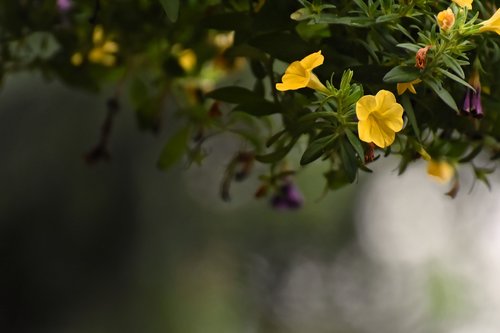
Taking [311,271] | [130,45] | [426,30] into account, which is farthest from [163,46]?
[311,271]

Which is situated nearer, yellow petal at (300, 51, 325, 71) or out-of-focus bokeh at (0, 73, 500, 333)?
yellow petal at (300, 51, 325, 71)

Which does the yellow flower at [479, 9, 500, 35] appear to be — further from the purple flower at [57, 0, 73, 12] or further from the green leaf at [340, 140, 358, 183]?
the purple flower at [57, 0, 73, 12]

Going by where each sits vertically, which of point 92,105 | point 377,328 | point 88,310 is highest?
point 92,105

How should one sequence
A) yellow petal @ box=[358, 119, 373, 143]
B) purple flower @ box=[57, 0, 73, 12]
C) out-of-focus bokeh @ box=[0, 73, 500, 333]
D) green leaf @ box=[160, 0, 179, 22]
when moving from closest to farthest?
1. yellow petal @ box=[358, 119, 373, 143]
2. green leaf @ box=[160, 0, 179, 22]
3. purple flower @ box=[57, 0, 73, 12]
4. out-of-focus bokeh @ box=[0, 73, 500, 333]

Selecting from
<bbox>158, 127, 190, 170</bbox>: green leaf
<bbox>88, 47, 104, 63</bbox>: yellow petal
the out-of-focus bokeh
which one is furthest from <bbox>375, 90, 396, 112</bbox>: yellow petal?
the out-of-focus bokeh

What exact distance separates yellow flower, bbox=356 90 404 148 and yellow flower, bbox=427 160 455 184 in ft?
0.62

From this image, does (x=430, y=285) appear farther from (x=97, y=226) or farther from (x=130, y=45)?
(x=130, y=45)

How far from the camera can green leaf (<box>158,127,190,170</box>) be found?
1004 mm

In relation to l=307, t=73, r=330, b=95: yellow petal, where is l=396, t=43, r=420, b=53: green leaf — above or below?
above

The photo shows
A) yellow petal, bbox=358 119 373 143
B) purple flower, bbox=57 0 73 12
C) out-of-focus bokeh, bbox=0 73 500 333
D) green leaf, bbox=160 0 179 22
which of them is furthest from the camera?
out-of-focus bokeh, bbox=0 73 500 333

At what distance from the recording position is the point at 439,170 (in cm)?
83

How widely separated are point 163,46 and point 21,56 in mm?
158

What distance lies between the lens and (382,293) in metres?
2.99

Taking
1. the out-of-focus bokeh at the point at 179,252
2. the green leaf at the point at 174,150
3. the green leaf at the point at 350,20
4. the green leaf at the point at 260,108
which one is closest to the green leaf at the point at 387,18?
the green leaf at the point at 350,20
